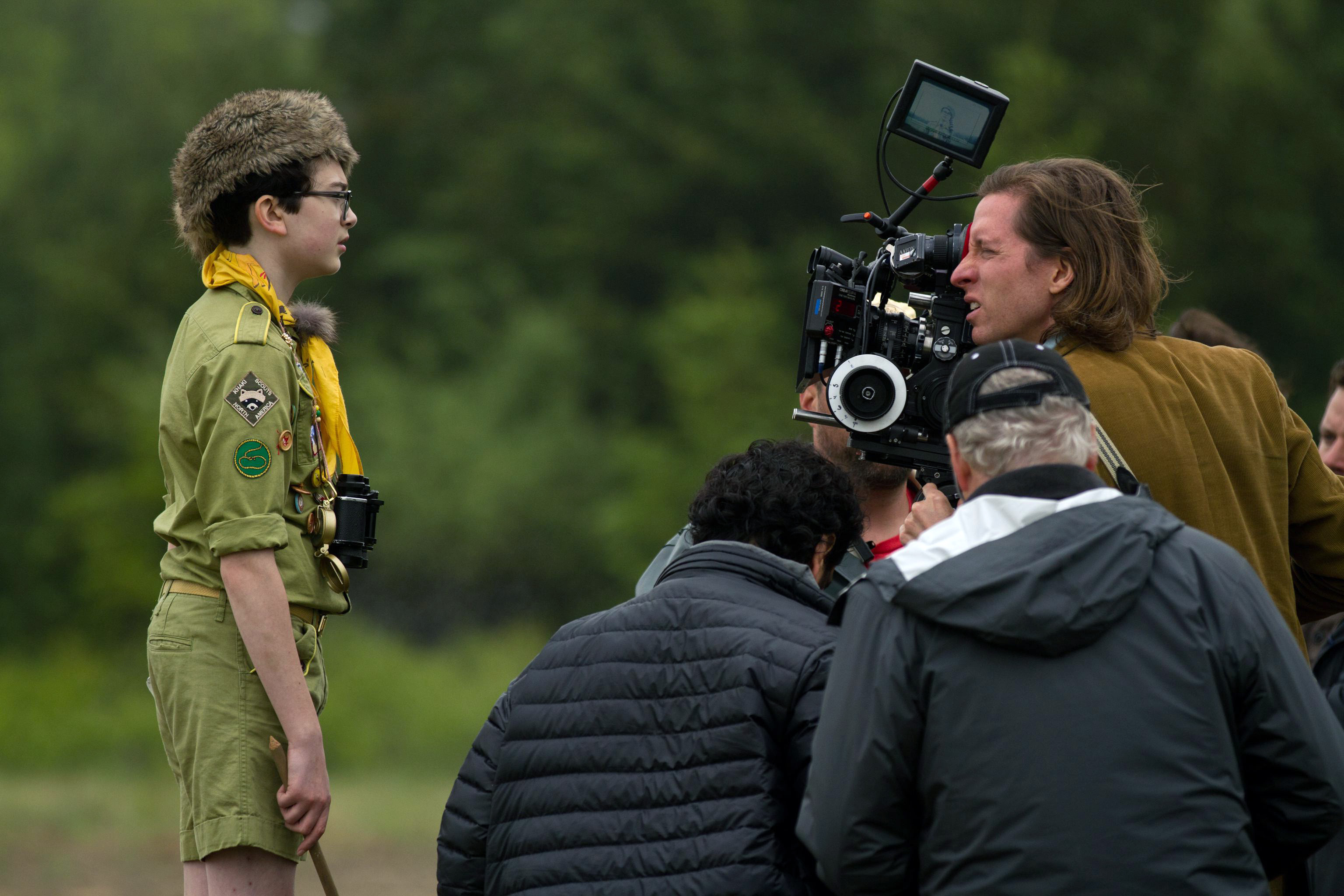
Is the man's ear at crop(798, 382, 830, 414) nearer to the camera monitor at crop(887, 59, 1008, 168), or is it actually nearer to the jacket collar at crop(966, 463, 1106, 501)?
the camera monitor at crop(887, 59, 1008, 168)

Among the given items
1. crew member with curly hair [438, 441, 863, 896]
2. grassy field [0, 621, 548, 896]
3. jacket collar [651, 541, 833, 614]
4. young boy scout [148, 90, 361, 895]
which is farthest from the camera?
grassy field [0, 621, 548, 896]

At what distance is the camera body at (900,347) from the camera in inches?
106

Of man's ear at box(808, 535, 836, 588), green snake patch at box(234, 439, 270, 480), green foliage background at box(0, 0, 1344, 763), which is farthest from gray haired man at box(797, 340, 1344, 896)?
green foliage background at box(0, 0, 1344, 763)

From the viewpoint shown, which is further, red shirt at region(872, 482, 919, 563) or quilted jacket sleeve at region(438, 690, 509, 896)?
red shirt at region(872, 482, 919, 563)

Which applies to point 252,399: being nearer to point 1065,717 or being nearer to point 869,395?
point 869,395

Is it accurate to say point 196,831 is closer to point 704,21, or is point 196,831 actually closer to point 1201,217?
point 1201,217

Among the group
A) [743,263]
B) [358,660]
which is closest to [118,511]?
[358,660]

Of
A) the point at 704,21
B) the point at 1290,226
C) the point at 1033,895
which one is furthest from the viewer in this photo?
the point at 704,21

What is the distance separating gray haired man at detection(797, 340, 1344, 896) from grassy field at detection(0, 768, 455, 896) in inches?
230

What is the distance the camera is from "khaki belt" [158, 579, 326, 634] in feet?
8.23

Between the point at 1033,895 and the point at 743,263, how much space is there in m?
16.0

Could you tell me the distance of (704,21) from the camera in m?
19.9

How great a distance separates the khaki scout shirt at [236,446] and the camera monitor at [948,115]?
1.26m

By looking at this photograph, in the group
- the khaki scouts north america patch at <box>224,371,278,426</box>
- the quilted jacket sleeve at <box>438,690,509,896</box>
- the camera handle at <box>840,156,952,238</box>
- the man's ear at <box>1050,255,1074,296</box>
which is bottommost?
the quilted jacket sleeve at <box>438,690,509,896</box>
